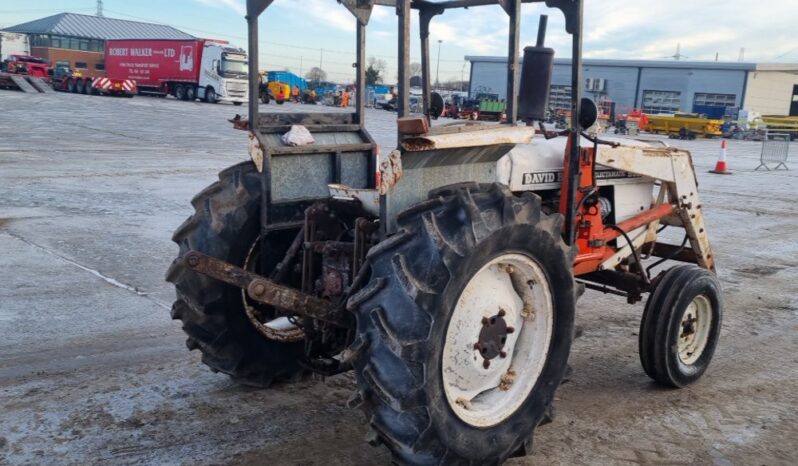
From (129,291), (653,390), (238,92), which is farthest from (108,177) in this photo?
(238,92)

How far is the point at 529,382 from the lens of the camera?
3896mm

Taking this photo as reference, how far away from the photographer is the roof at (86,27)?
265 ft

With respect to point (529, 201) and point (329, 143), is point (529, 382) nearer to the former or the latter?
point (529, 201)

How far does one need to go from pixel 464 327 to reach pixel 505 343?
0.37 m

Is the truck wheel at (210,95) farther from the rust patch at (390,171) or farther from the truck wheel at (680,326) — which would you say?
the rust patch at (390,171)

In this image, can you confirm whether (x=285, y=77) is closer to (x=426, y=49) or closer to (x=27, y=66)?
(x=27, y=66)

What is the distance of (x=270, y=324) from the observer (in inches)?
189

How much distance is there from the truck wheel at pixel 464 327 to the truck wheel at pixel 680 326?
128 cm

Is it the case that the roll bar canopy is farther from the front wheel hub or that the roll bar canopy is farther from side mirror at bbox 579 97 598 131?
the front wheel hub

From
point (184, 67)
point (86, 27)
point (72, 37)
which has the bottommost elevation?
point (184, 67)

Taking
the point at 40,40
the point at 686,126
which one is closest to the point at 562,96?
the point at 686,126

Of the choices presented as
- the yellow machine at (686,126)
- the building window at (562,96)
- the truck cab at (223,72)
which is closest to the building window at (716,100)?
the yellow machine at (686,126)

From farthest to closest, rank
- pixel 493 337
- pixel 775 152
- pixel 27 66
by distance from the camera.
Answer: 1. pixel 27 66
2. pixel 775 152
3. pixel 493 337

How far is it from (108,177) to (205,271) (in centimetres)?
1133
